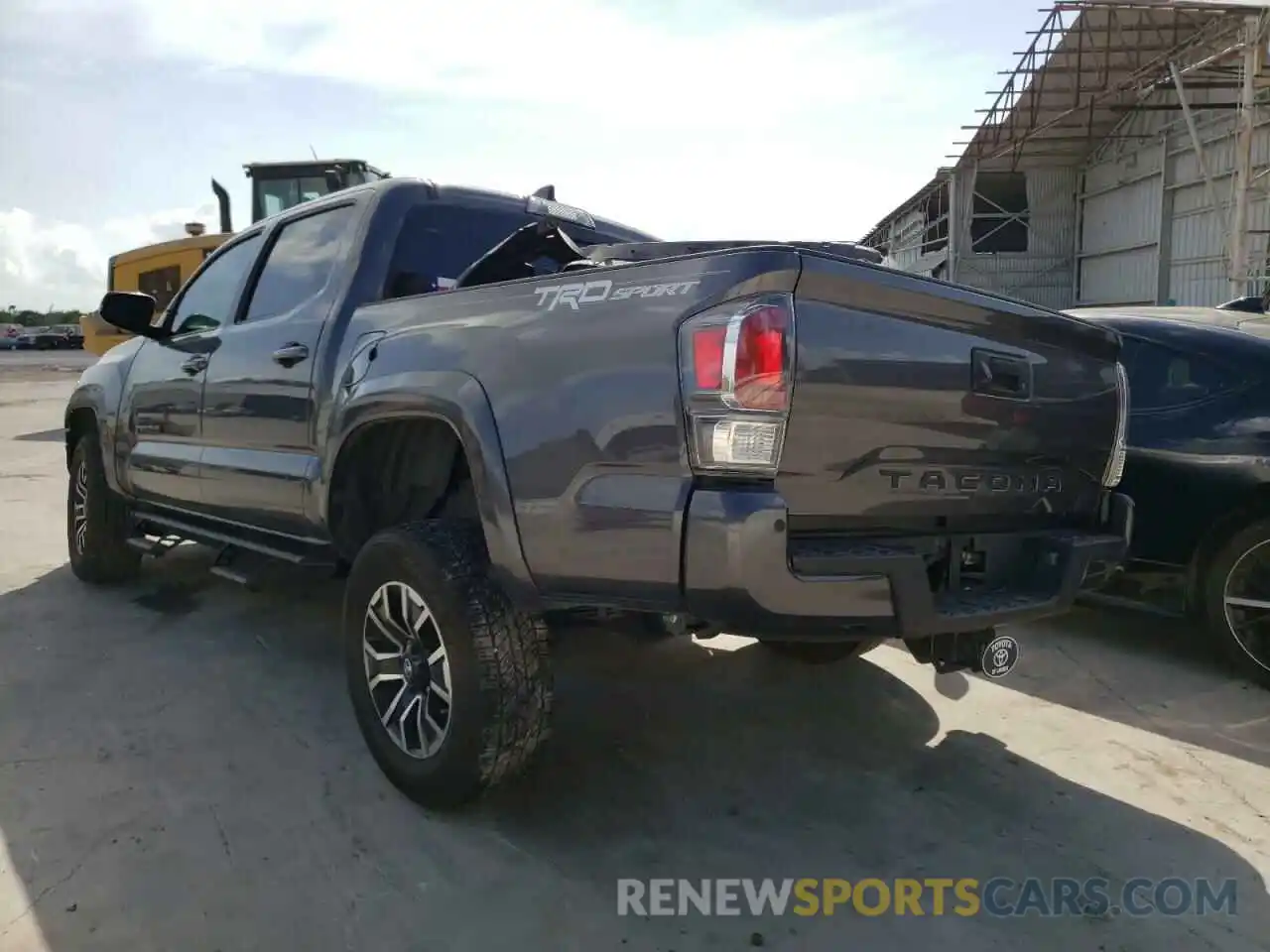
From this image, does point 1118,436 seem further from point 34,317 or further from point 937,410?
point 34,317

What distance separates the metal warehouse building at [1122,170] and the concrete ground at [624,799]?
10757mm

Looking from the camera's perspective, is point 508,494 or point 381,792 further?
point 381,792

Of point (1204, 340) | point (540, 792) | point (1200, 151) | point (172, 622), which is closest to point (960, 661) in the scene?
point (540, 792)

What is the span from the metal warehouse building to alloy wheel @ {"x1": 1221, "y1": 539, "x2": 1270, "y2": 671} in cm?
1020

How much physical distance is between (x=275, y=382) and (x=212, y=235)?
1106 centimetres

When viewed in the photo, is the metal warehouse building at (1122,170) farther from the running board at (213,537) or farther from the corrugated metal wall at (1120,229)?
the running board at (213,537)

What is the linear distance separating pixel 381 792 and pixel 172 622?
95.5 inches

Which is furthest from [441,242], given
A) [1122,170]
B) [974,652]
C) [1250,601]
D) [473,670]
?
[1122,170]

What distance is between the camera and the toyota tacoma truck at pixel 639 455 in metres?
2.31

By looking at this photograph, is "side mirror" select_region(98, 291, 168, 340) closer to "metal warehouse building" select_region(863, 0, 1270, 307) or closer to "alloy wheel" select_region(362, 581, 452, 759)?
"alloy wheel" select_region(362, 581, 452, 759)

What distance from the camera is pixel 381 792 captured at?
3.13 meters

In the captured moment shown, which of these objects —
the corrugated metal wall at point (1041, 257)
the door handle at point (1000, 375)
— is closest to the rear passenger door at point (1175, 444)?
the door handle at point (1000, 375)

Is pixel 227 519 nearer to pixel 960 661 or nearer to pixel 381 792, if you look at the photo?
pixel 381 792

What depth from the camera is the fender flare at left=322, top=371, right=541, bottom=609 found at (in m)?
2.68
